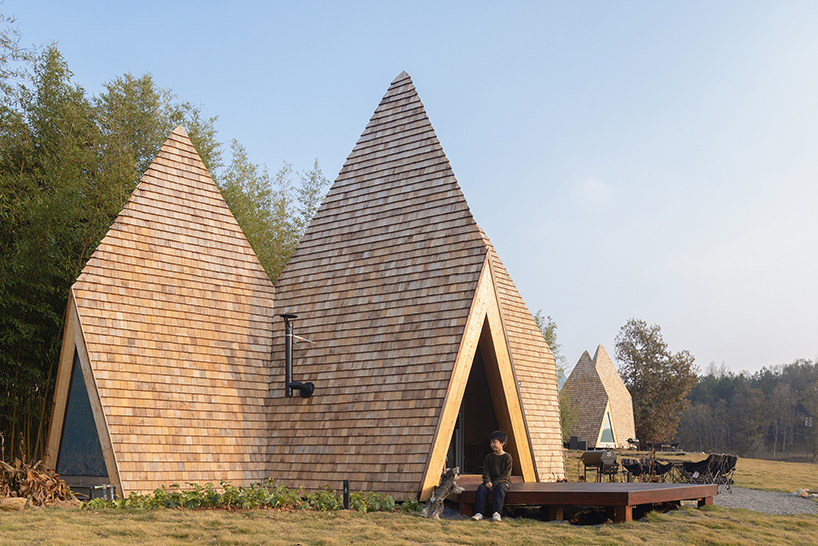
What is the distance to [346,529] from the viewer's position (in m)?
6.07

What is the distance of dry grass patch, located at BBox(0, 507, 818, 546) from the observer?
5461 mm

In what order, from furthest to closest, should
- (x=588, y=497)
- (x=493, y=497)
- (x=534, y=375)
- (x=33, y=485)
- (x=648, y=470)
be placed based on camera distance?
(x=534, y=375) → (x=648, y=470) → (x=33, y=485) → (x=493, y=497) → (x=588, y=497)

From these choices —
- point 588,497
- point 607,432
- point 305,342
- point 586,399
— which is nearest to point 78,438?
point 305,342

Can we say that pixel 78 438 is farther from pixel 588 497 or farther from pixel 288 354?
pixel 588 497

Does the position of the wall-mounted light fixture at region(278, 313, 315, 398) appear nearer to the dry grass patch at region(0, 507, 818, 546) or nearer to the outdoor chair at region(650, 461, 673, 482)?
the dry grass patch at region(0, 507, 818, 546)

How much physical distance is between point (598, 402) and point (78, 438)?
29391 millimetres

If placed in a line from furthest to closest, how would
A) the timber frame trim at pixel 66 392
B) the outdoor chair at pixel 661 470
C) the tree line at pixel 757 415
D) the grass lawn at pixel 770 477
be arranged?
the tree line at pixel 757 415 → the grass lawn at pixel 770 477 → the outdoor chair at pixel 661 470 → the timber frame trim at pixel 66 392

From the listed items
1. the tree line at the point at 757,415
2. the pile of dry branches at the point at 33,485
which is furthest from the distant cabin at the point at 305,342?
the tree line at the point at 757,415

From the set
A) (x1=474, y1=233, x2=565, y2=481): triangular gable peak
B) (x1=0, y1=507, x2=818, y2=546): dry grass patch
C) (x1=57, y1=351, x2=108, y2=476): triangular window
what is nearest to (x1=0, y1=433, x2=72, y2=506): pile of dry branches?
(x1=57, y1=351, x2=108, y2=476): triangular window

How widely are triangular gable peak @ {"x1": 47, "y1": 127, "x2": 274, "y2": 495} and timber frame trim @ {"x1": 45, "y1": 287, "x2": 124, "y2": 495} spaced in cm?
2

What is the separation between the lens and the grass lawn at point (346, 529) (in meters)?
5.46

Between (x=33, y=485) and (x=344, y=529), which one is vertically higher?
(x=344, y=529)

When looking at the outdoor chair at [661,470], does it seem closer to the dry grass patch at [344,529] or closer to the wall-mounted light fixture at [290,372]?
the dry grass patch at [344,529]

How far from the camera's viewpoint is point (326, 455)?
8.90m
